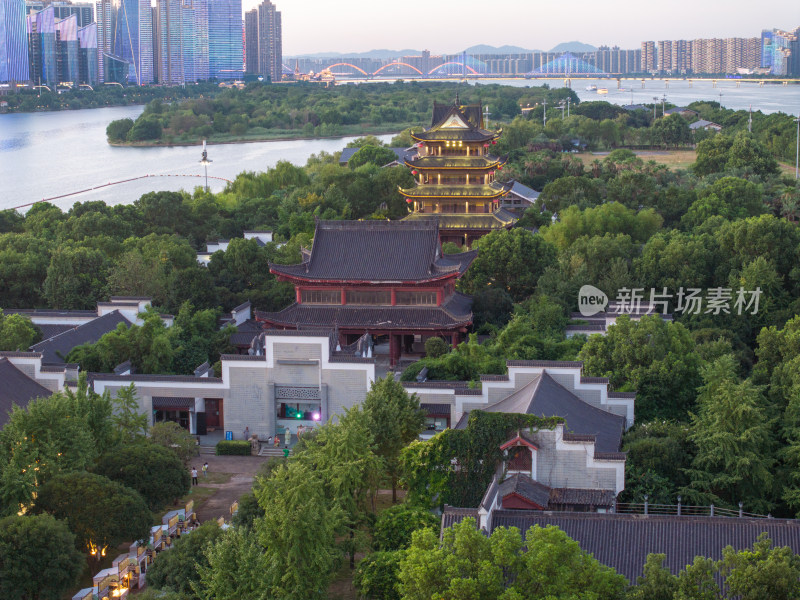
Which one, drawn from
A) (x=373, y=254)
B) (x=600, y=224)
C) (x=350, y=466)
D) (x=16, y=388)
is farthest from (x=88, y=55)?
(x=350, y=466)

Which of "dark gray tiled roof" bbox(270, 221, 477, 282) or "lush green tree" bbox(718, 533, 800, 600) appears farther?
"dark gray tiled roof" bbox(270, 221, 477, 282)

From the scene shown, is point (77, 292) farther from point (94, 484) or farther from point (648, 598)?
point (648, 598)

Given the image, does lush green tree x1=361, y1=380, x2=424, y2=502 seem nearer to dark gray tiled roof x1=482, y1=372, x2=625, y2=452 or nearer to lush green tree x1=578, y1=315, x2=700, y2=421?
dark gray tiled roof x1=482, y1=372, x2=625, y2=452

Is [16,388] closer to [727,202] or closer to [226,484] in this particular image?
[226,484]

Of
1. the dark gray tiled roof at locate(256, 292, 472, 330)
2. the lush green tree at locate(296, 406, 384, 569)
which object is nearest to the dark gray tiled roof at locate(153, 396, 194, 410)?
the dark gray tiled roof at locate(256, 292, 472, 330)

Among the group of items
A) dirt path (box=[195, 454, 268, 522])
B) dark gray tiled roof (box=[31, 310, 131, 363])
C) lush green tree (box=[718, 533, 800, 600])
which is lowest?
dirt path (box=[195, 454, 268, 522])

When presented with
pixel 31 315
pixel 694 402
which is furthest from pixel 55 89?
pixel 694 402
